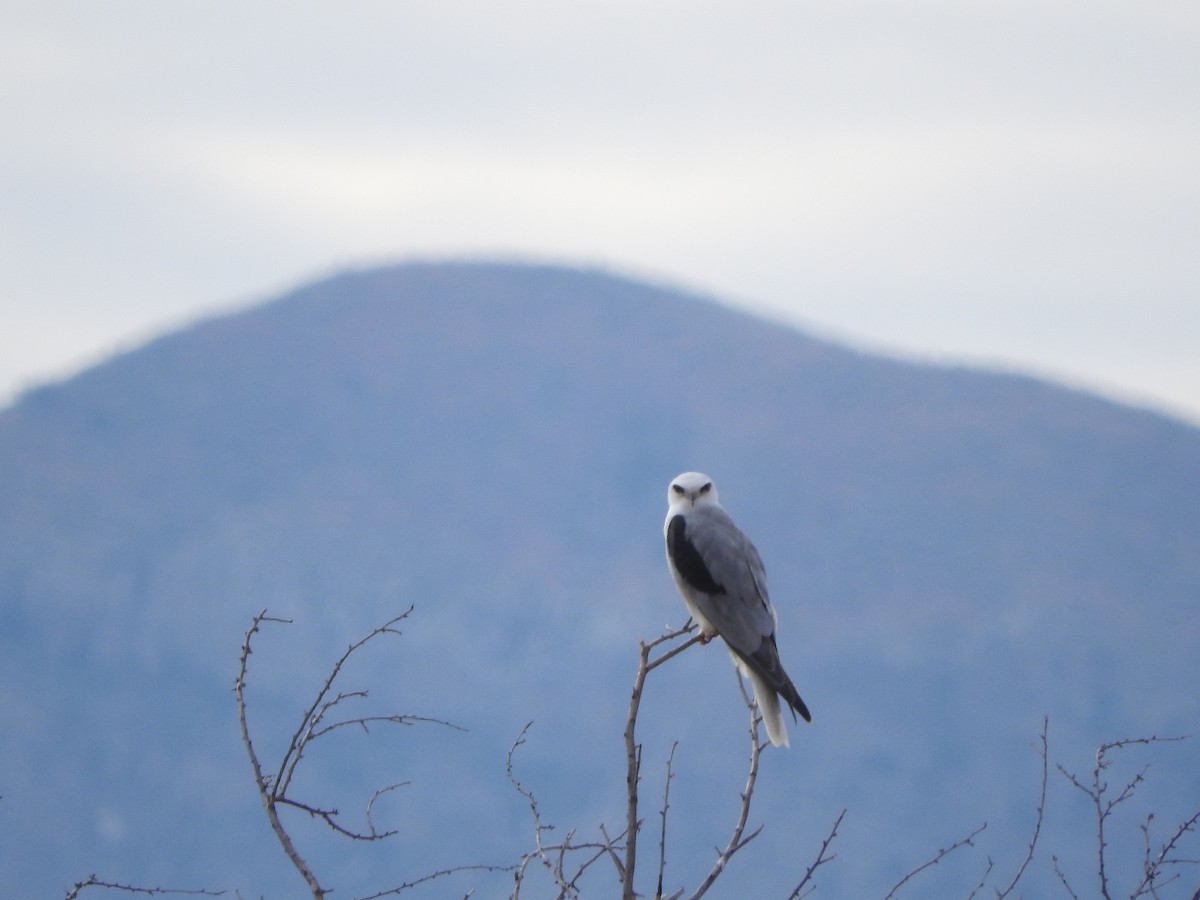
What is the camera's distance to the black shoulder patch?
609cm

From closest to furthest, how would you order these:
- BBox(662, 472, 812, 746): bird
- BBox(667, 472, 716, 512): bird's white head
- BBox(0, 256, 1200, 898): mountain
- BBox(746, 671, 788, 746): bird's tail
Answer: BBox(746, 671, 788, 746): bird's tail, BBox(662, 472, 812, 746): bird, BBox(667, 472, 716, 512): bird's white head, BBox(0, 256, 1200, 898): mountain

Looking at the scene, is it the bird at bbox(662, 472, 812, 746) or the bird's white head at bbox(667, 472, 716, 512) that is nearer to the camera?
the bird at bbox(662, 472, 812, 746)

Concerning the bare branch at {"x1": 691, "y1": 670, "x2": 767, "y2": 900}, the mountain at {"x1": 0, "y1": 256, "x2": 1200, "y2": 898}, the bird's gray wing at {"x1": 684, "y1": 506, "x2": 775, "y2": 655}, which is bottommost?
the bare branch at {"x1": 691, "y1": 670, "x2": 767, "y2": 900}

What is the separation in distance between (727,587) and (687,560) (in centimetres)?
28

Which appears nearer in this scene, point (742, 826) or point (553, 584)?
point (742, 826)

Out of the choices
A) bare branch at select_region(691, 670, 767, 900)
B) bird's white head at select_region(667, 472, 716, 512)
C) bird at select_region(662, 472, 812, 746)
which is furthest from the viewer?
bird's white head at select_region(667, 472, 716, 512)

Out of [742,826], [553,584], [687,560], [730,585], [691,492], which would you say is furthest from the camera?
[553,584]

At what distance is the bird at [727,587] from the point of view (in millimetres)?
5719

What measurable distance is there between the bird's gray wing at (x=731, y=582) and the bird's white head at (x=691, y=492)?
0.12 m

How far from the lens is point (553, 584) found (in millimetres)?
81438

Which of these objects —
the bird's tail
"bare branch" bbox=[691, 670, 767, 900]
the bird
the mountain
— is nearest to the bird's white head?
the bird

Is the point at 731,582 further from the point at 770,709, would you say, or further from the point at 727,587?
the point at 770,709

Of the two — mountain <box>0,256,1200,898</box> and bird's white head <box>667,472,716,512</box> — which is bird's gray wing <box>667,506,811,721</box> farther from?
mountain <box>0,256,1200,898</box>

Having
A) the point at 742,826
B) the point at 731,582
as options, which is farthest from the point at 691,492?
the point at 742,826
